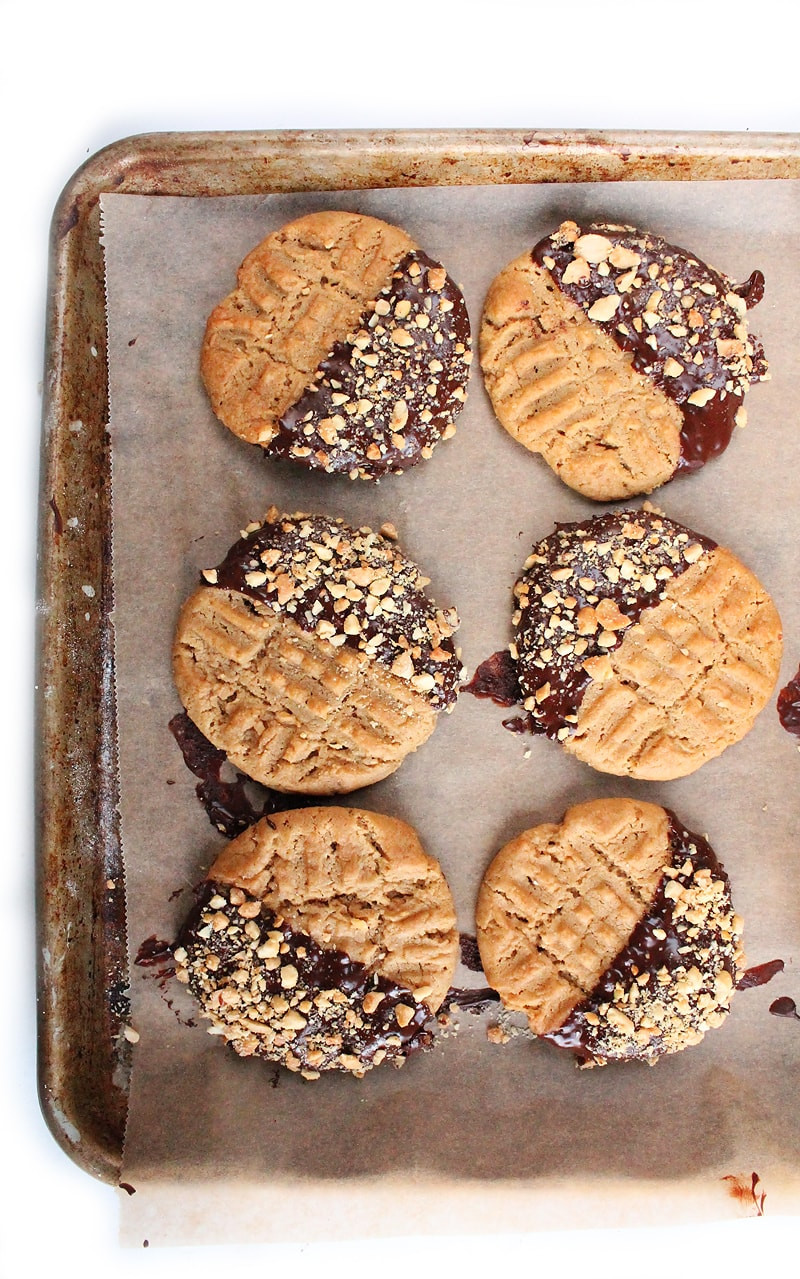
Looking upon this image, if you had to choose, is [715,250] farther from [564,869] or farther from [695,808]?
[564,869]

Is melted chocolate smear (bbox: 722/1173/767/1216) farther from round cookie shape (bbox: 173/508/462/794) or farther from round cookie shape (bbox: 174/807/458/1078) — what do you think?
round cookie shape (bbox: 173/508/462/794)

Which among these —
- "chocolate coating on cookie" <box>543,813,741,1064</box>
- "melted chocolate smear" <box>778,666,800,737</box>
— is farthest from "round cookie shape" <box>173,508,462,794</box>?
"melted chocolate smear" <box>778,666,800,737</box>

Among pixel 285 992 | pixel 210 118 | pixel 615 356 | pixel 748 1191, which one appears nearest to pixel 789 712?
pixel 615 356

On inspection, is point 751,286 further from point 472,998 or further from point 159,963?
point 159,963

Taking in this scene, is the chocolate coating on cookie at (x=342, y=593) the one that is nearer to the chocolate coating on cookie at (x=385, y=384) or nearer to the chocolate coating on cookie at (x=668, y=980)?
the chocolate coating on cookie at (x=385, y=384)

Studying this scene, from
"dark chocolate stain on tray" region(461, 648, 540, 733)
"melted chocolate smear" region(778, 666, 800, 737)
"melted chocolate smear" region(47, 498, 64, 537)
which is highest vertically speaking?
"melted chocolate smear" region(47, 498, 64, 537)

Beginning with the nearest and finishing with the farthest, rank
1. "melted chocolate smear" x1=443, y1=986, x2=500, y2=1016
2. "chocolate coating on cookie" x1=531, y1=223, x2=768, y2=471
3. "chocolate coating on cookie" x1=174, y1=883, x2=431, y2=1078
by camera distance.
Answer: "chocolate coating on cookie" x1=174, y1=883, x2=431, y2=1078 → "chocolate coating on cookie" x1=531, y1=223, x2=768, y2=471 → "melted chocolate smear" x1=443, y1=986, x2=500, y2=1016
